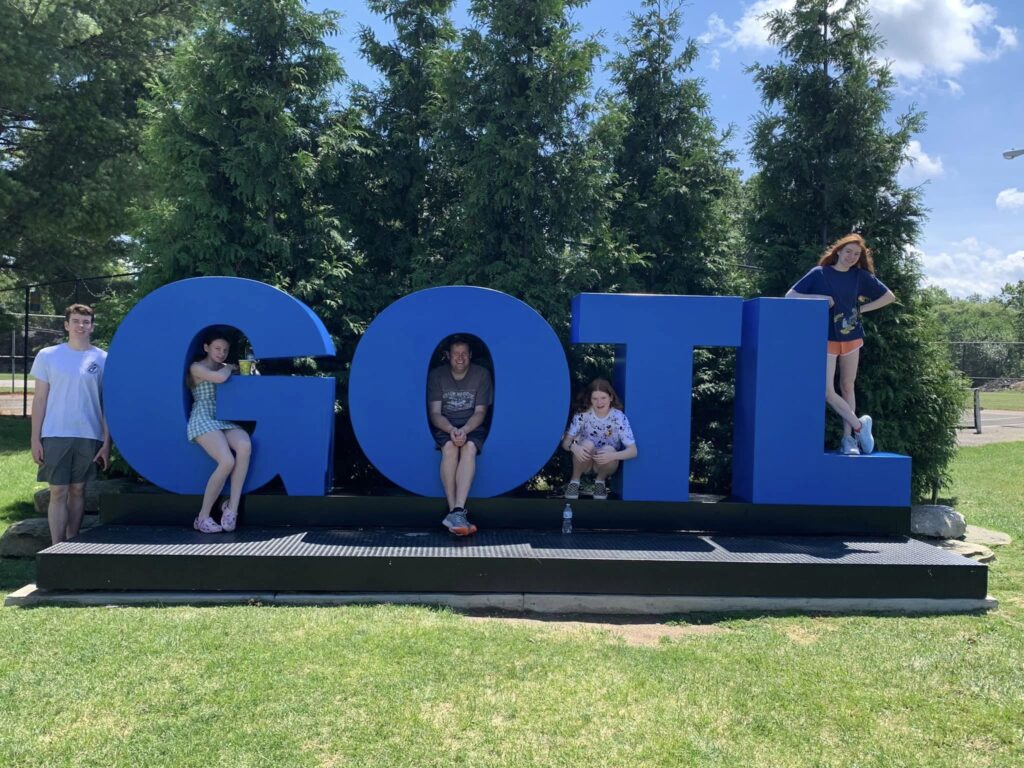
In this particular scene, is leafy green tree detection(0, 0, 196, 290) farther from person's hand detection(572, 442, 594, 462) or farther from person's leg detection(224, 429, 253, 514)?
person's hand detection(572, 442, 594, 462)

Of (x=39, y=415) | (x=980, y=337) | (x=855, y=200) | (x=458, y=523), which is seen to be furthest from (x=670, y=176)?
(x=980, y=337)

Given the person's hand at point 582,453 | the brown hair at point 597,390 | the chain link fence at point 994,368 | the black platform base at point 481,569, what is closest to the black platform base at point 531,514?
the person's hand at point 582,453

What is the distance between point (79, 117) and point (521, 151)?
979cm

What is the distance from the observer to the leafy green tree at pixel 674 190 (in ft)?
27.1

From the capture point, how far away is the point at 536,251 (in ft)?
25.1

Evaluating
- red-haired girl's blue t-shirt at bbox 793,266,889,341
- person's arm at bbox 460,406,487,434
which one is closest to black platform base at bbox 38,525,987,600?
person's arm at bbox 460,406,487,434

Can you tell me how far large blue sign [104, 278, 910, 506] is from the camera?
5.73 meters

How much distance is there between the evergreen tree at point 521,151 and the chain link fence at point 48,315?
3.58 m

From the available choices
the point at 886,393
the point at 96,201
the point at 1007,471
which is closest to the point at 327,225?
the point at 886,393

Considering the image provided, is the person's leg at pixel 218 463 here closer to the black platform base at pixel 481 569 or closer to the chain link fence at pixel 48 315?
the black platform base at pixel 481 569

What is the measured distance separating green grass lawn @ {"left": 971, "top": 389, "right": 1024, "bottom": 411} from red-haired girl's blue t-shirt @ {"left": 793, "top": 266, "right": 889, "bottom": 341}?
2306 centimetres

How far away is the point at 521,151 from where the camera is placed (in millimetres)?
7328

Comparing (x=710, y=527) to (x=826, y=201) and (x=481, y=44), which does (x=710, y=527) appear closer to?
(x=826, y=201)

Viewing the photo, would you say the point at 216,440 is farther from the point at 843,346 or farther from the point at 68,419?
the point at 843,346
